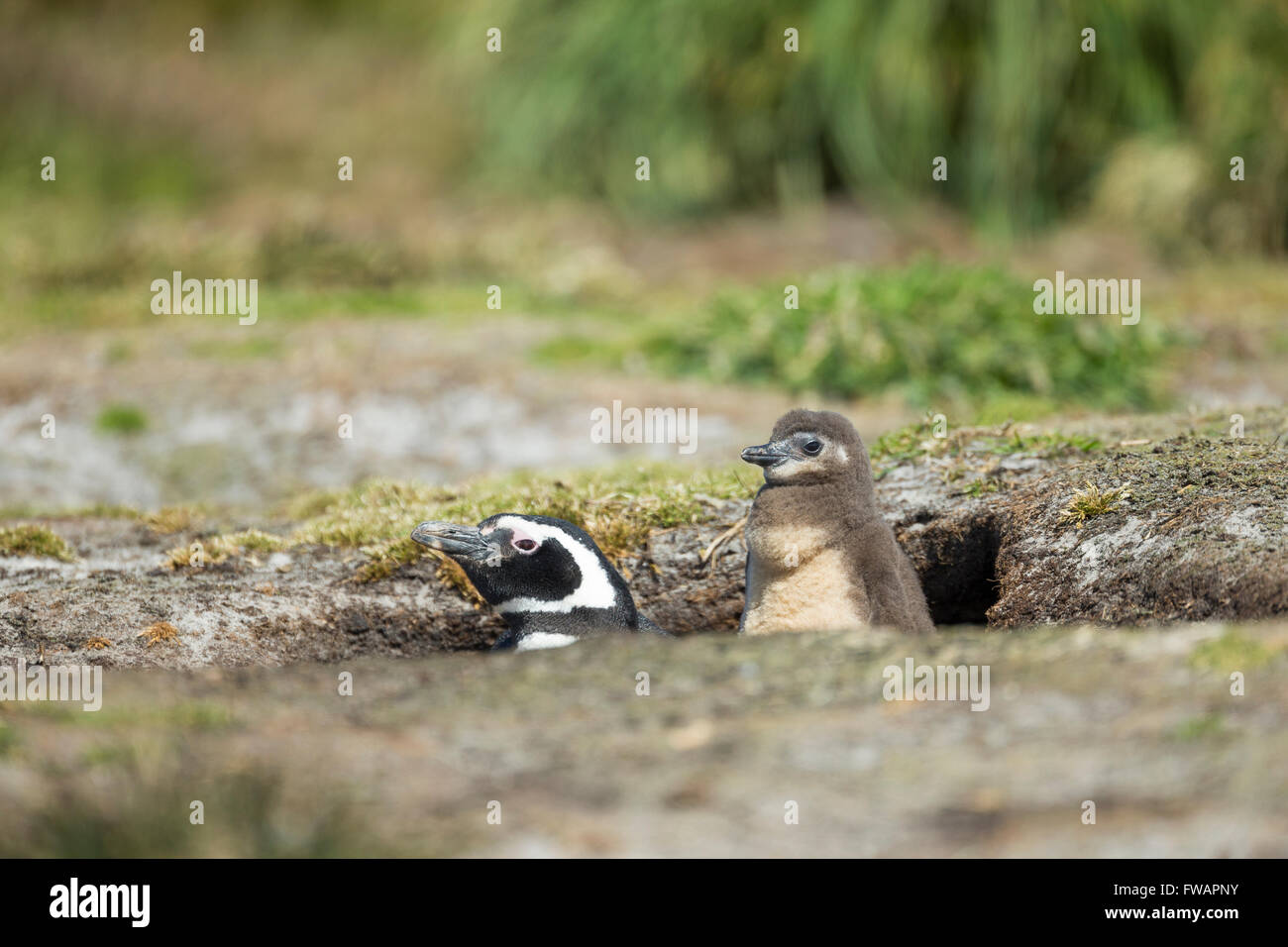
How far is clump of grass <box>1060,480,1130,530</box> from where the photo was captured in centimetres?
430

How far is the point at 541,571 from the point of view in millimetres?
4285

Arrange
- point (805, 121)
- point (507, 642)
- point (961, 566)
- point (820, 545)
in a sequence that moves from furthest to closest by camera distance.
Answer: point (805, 121), point (961, 566), point (507, 642), point (820, 545)

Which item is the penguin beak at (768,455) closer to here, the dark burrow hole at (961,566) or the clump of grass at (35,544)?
the dark burrow hole at (961,566)

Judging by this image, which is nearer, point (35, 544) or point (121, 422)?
point (35, 544)

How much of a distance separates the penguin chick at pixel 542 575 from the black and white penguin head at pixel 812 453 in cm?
61

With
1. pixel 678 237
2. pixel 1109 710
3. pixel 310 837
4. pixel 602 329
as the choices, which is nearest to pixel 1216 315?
pixel 602 329

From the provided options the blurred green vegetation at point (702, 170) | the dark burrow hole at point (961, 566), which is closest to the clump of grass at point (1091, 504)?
the dark burrow hole at point (961, 566)

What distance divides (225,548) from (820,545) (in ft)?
7.17

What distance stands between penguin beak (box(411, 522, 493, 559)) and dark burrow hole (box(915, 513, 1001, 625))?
1536 mm

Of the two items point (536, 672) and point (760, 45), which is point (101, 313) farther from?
point (536, 672)

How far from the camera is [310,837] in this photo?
2.42 m

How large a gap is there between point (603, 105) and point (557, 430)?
6705mm

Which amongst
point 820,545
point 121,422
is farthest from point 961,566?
point 121,422

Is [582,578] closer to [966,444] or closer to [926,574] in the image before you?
[926,574]
